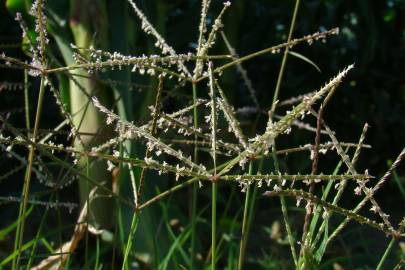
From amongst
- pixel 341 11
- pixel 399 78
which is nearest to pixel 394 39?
pixel 399 78

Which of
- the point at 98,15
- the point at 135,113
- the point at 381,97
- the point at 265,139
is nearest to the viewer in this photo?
the point at 265,139

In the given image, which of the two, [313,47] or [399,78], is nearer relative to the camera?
[313,47]

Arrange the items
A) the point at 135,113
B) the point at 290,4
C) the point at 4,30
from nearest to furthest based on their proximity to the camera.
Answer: the point at 135,113
the point at 290,4
the point at 4,30

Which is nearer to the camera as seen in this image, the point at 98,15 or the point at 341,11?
the point at 98,15

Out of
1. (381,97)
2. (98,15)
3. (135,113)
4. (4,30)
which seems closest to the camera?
A: (98,15)

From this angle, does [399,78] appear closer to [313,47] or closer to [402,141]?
[402,141]

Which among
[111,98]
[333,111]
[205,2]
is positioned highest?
[205,2]

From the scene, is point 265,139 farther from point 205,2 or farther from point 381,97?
point 381,97

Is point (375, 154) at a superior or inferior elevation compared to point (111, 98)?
inferior

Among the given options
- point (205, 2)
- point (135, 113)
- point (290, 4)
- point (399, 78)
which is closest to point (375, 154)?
point (399, 78)
